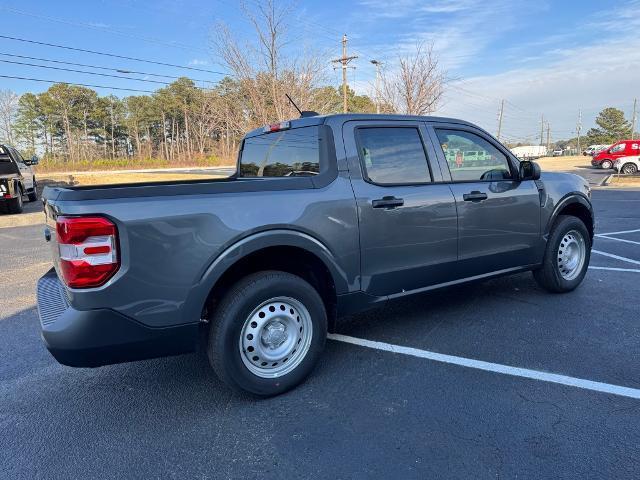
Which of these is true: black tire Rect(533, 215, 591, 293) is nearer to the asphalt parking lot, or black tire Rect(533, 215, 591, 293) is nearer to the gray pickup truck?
the gray pickup truck

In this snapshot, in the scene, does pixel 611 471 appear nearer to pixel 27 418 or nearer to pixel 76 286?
pixel 76 286

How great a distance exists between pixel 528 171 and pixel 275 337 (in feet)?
9.74

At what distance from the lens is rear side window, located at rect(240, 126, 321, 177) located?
335 cm

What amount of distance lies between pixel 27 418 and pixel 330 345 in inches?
84.7

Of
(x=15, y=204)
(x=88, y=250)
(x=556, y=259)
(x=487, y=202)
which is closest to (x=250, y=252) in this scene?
(x=88, y=250)

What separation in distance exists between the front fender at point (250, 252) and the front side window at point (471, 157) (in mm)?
1504

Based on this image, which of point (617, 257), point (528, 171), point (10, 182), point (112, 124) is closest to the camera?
point (528, 171)

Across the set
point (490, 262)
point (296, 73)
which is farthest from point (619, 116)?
point (490, 262)

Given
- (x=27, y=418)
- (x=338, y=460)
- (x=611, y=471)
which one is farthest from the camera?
(x=27, y=418)

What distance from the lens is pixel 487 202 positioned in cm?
393

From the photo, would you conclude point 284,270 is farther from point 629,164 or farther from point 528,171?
point 629,164

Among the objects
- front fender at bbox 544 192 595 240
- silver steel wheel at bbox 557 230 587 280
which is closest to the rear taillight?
front fender at bbox 544 192 595 240

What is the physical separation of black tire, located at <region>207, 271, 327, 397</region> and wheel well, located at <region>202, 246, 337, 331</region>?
102 millimetres

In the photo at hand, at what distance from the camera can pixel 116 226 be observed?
7.57 ft
